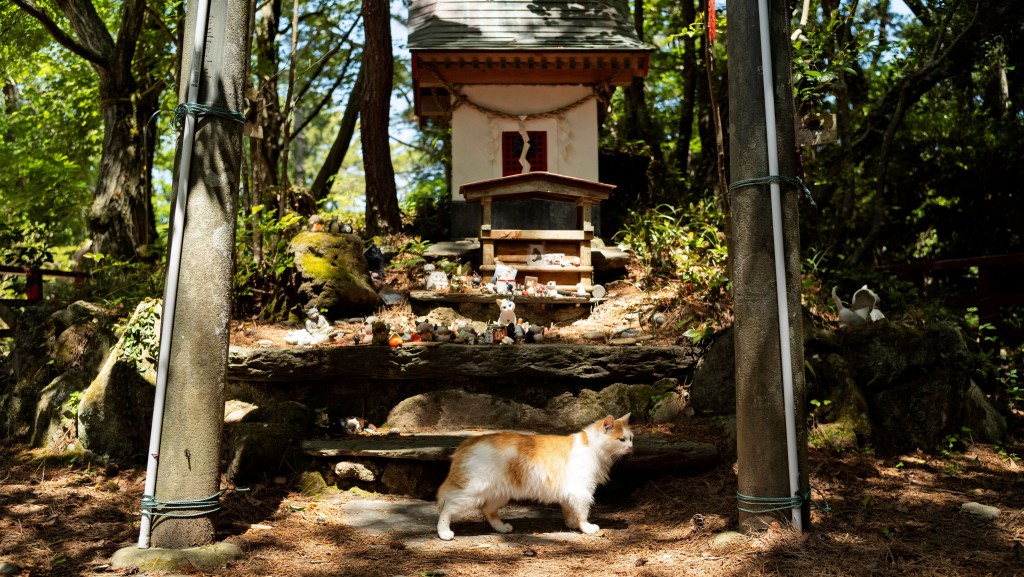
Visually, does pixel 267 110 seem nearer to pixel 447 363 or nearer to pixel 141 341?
pixel 141 341

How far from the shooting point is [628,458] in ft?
15.2

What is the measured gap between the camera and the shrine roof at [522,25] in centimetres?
976

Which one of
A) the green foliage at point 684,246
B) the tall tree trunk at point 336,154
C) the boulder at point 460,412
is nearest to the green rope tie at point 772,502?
the boulder at point 460,412

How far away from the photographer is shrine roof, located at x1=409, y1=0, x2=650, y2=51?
32.0ft

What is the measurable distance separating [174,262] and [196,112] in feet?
2.55

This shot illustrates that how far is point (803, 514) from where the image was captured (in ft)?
11.7

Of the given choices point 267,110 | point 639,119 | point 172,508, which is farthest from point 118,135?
point 639,119

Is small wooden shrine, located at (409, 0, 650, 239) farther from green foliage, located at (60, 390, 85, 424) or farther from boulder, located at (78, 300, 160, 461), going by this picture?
green foliage, located at (60, 390, 85, 424)

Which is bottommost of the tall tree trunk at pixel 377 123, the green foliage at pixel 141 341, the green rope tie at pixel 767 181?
the green foliage at pixel 141 341

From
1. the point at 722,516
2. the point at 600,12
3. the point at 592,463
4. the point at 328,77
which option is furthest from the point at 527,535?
the point at 328,77

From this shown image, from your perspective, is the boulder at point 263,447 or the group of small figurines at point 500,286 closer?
the boulder at point 263,447

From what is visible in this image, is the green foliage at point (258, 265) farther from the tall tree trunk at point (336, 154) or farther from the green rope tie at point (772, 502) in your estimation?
the tall tree trunk at point (336, 154)

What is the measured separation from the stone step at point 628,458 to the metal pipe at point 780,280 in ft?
4.09

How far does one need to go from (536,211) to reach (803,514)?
5.41m
